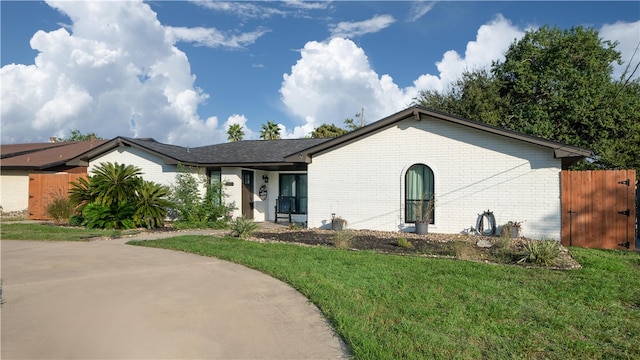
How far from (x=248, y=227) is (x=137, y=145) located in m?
8.46

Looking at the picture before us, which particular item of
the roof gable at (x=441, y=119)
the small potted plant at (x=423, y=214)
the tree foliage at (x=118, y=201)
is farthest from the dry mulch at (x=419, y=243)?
the tree foliage at (x=118, y=201)

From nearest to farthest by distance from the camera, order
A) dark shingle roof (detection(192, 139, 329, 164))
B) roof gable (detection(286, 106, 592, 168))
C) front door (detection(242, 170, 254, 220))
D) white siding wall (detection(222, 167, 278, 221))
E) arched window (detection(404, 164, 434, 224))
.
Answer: roof gable (detection(286, 106, 592, 168)) < arched window (detection(404, 164, 434, 224)) < dark shingle roof (detection(192, 139, 329, 164)) < white siding wall (detection(222, 167, 278, 221)) < front door (detection(242, 170, 254, 220))

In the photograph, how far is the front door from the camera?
1714 centimetres

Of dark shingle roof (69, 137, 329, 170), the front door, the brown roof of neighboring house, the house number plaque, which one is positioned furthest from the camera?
the brown roof of neighboring house

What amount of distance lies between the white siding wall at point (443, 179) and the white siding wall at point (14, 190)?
16.4m

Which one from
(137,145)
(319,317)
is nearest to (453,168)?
(319,317)

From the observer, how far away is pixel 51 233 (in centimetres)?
1210

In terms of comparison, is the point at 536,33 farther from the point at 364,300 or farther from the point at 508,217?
the point at 364,300

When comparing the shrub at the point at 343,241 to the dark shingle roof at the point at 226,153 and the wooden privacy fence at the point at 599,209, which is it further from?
the wooden privacy fence at the point at 599,209

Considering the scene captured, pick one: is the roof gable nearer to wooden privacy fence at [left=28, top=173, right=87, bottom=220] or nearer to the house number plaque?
the house number plaque

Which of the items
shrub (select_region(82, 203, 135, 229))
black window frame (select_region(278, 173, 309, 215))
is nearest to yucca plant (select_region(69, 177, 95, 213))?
shrub (select_region(82, 203, 135, 229))

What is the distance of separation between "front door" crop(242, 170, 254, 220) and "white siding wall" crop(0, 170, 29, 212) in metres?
12.5

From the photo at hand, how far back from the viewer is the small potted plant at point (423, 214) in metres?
12.6

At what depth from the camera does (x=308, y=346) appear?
3.94 metres
